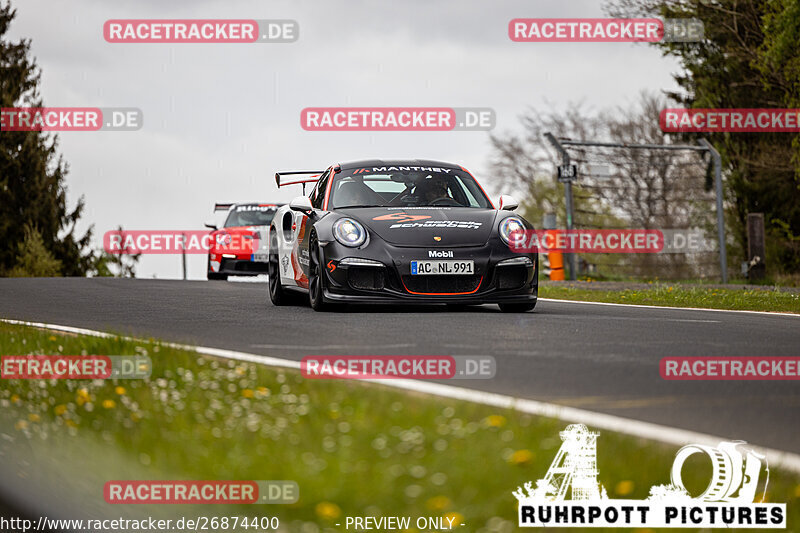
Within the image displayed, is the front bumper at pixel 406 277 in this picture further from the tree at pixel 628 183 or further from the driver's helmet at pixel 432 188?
the tree at pixel 628 183

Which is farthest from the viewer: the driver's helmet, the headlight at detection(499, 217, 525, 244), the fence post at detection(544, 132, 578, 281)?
the fence post at detection(544, 132, 578, 281)

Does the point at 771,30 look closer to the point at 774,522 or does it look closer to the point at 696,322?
the point at 696,322

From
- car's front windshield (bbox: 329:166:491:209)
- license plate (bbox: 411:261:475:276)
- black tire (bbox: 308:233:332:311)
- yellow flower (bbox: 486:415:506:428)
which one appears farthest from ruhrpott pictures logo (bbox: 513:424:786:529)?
car's front windshield (bbox: 329:166:491:209)

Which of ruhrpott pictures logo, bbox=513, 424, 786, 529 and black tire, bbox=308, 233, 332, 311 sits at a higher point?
black tire, bbox=308, 233, 332, 311

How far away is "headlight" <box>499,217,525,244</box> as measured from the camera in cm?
1012

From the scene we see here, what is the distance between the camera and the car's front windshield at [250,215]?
850 inches

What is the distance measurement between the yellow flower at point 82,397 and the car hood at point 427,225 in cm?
470

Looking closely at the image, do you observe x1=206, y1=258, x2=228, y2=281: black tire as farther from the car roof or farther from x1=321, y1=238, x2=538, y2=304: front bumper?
x1=321, y1=238, x2=538, y2=304: front bumper

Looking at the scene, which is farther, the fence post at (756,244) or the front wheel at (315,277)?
the fence post at (756,244)

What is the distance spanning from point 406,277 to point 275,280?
9.15 feet

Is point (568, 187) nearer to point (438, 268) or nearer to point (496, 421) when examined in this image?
point (438, 268)

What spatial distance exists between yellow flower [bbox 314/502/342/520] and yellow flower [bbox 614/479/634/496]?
Answer: 0.90 metres

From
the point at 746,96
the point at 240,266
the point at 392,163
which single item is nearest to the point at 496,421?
the point at 392,163

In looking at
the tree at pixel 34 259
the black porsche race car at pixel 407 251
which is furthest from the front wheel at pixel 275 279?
the tree at pixel 34 259
